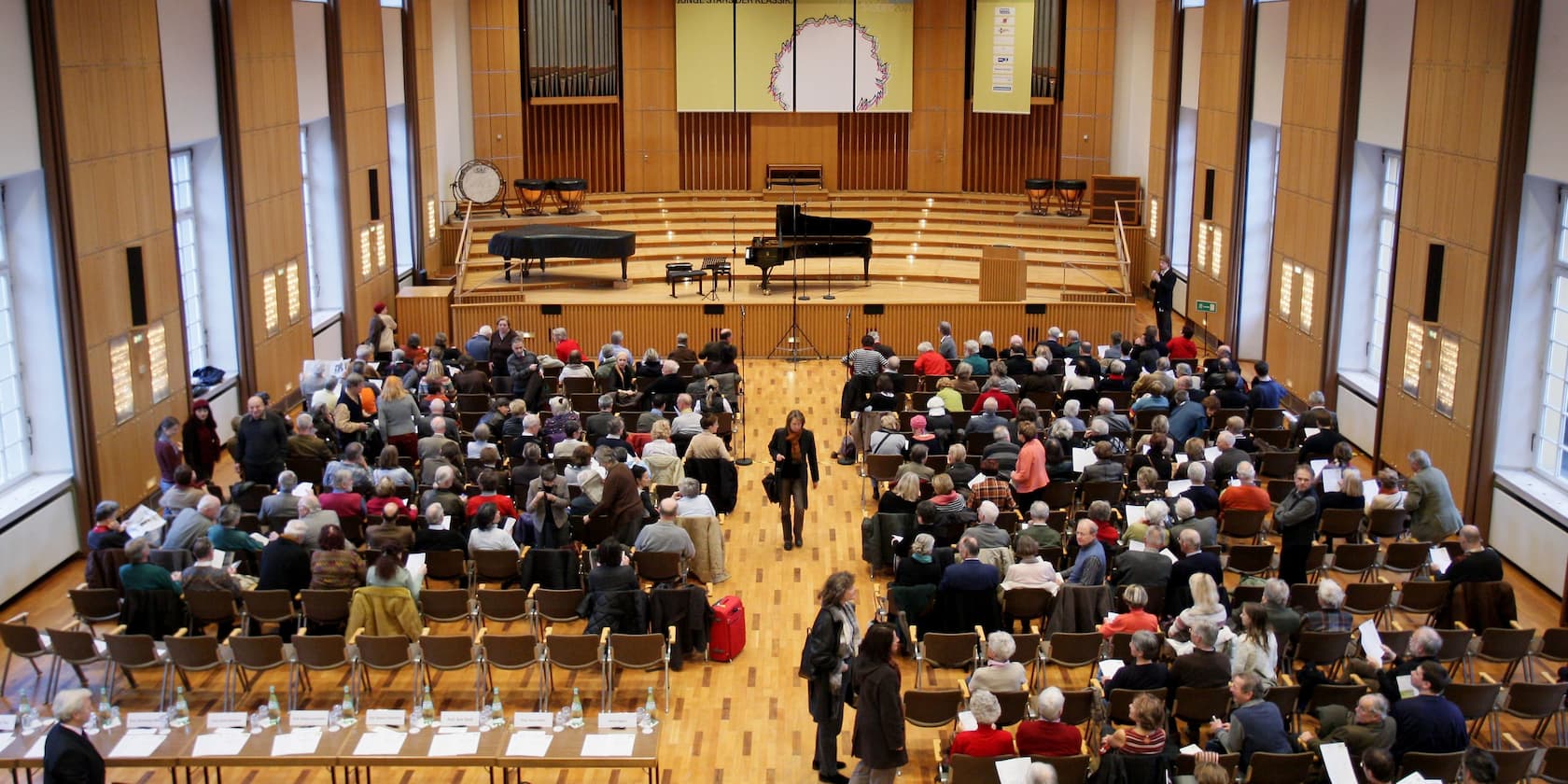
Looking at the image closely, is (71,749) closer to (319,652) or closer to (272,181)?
(319,652)

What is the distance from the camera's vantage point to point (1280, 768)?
7.95m

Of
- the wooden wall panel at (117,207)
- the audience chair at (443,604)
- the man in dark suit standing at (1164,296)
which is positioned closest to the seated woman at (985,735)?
the audience chair at (443,604)

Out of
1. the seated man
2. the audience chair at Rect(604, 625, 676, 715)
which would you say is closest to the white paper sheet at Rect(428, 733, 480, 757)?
the audience chair at Rect(604, 625, 676, 715)

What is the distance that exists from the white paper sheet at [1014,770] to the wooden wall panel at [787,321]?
14032 millimetres

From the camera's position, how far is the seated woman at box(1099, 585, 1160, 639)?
941cm

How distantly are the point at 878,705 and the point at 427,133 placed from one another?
722 inches

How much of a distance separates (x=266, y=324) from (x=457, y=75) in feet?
33.9

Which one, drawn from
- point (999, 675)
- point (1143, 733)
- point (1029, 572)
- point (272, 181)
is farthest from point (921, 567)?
point (272, 181)

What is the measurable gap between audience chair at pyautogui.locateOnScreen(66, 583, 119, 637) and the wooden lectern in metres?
13.9

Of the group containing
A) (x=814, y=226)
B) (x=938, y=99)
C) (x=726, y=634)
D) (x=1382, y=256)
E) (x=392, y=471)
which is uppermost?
(x=938, y=99)

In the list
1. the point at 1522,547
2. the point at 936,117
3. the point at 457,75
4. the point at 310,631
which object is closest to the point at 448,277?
the point at 457,75

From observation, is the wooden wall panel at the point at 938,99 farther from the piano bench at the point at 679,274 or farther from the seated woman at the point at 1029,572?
the seated woman at the point at 1029,572

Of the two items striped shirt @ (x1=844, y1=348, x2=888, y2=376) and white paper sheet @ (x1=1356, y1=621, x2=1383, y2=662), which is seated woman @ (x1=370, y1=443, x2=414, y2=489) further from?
white paper sheet @ (x1=1356, y1=621, x2=1383, y2=662)

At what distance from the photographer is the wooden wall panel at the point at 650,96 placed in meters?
28.1
